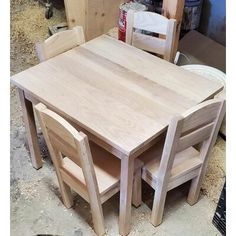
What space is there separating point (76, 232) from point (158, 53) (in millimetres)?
1088

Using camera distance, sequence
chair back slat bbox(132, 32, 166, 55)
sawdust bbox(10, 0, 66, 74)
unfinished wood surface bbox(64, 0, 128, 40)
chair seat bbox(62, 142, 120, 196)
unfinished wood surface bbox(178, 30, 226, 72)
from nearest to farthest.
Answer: chair seat bbox(62, 142, 120, 196) < chair back slat bbox(132, 32, 166, 55) < unfinished wood surface bbox(178, 30, 226, 72) < unfinished wood surface bbox(64, 0, 128, 40) < sawdust bbox(10, 0, 66, 74)

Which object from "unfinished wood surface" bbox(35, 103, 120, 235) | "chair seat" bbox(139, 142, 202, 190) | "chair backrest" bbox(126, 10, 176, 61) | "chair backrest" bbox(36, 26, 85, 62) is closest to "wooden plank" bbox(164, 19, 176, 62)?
"chair backrest" bbox(126, 10, 176, 61)

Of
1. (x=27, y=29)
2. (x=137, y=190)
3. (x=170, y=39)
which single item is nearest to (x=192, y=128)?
(x=137, y=190)

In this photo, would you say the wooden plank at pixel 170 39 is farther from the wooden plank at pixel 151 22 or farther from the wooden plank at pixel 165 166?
the wooden plank at pixel 165 166

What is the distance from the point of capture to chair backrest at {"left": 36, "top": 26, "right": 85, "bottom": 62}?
1.98 meters

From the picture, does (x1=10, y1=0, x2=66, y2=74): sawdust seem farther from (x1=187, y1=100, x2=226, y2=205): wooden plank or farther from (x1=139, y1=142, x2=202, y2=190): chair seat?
(x1=187, y1=100, x2=226, y2=205): wooden plank

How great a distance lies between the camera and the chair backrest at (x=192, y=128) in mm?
1463

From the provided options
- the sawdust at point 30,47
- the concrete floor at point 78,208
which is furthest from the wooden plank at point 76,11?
the concrete floor at point 78,208

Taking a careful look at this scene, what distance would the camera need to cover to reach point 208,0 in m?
2.81

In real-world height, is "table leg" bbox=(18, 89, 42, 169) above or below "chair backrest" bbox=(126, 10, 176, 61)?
below

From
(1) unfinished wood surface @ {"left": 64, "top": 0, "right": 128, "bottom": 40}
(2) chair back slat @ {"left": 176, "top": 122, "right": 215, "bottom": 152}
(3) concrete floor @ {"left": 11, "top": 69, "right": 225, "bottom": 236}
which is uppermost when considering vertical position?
(2) chair back slat @ {"left": 176, "top": 122, "right": 215, "bottom": 152}

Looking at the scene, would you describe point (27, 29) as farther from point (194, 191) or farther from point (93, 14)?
point (194, 191)

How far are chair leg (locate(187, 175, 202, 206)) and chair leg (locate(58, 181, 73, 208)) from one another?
2.05 ft
